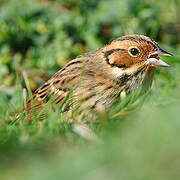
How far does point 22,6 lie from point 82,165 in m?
4.70

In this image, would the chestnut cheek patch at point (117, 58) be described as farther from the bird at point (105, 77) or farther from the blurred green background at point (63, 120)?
the blurred green background at point (63, 120)

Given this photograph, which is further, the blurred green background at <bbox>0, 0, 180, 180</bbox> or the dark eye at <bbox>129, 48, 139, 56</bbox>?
the dark eye at <bbox>129, 48, 139, 56</bbox>

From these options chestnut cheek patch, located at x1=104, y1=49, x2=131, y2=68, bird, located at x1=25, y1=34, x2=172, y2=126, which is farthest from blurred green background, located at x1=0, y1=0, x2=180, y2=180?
chestnut cheek patch, located at x1=104, y1=49, x2=131, y2=68

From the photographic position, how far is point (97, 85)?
4.21 meters

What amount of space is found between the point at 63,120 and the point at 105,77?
2.90ft

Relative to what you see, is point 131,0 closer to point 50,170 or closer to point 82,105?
point 82,105

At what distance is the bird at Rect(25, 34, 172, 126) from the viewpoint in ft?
13.3

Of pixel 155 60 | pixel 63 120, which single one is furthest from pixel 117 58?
pixel 63 120

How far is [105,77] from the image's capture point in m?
4.28

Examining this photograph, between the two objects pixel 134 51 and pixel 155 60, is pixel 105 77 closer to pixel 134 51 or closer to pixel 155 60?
pixel 134 51

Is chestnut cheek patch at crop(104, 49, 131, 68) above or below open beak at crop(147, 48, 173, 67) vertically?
above

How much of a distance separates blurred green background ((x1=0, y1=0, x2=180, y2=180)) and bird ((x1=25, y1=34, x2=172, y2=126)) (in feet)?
0.81

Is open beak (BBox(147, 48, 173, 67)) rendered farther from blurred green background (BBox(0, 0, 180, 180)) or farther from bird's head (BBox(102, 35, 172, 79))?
blurred green background (BBox(0, 0, 180, 180))

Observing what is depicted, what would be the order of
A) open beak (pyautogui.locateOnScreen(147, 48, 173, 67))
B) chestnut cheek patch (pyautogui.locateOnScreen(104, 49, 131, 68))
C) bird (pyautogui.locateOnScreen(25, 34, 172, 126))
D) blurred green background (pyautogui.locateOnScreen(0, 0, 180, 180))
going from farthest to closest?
1. chestnut cheek patch (pyautogui.locateOnScreen(104, 49, 131, 68))
2. open beak (pyautogui.locateOnScreen(147, 48, 173, 67))
3. bird (pyautogui.locateOnScreen(25, 34, 172, 126))
4. blurred green background (pyautogui.locateOnScreen(0, 0, 180, 180))
